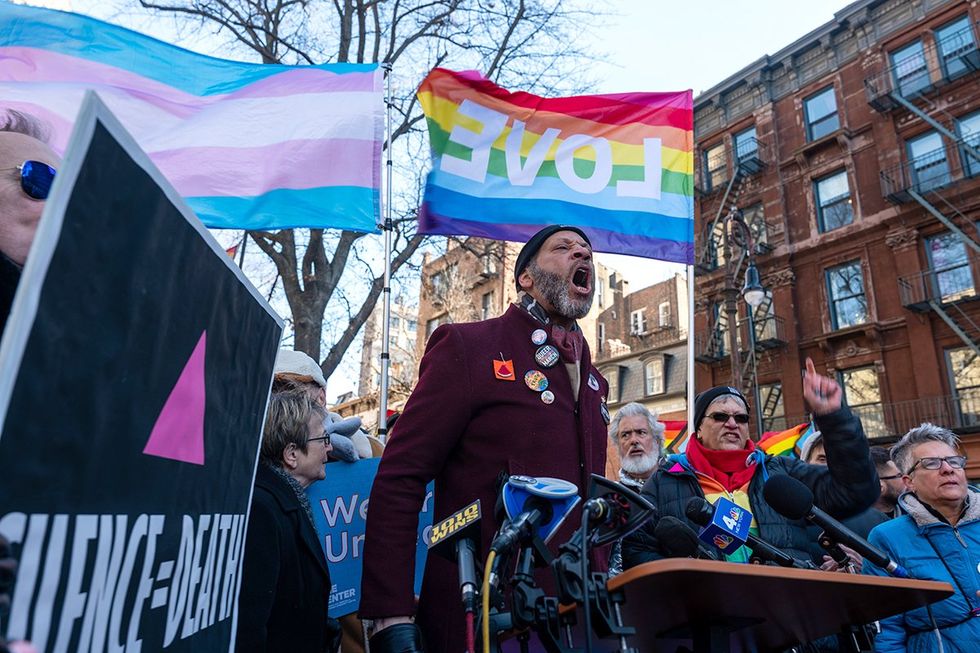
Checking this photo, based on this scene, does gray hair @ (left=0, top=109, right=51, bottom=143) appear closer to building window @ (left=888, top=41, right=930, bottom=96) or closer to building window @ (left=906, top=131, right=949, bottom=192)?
building window @ (left=906, top=131, right=949, bottom=192)

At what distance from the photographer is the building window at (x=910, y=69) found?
1930 centimetres

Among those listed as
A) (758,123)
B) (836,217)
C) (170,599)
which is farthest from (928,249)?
(170,599)

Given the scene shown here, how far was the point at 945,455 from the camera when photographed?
141 inches

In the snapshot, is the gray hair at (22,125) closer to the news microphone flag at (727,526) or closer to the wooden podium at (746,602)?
the wooden podium at (746,602)

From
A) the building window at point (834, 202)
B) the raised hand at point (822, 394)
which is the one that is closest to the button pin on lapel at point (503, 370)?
the raised hand at point (822, 394)

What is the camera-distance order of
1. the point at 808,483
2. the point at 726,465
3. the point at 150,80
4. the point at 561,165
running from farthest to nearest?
the point at 561,165
the point at 150,80
the point at 726,465
the point at 808,483

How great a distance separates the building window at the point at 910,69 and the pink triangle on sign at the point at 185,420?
74.0ft

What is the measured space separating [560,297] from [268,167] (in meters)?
3.51

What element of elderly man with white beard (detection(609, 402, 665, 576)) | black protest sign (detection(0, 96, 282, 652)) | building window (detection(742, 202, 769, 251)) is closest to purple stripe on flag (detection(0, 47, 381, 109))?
elderly man with white beard (detection(609, 402, 665, 576))

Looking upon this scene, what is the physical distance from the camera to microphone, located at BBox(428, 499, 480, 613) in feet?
5.55

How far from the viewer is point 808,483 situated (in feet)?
11.0

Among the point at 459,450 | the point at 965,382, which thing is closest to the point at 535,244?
the point at 459,450

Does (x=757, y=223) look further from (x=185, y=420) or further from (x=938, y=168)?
(x=185, y=420)

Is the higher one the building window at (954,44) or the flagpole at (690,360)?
the building window at (954,44)
